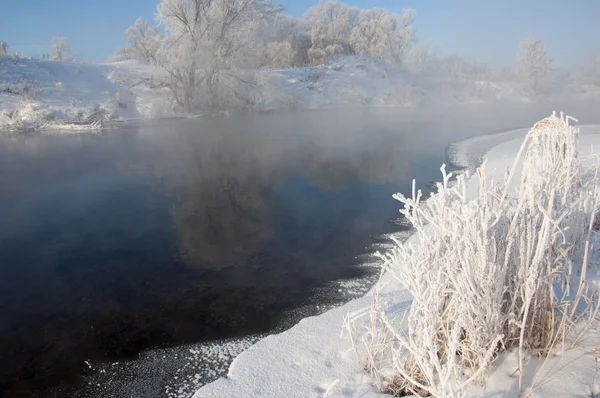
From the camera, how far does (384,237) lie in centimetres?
628

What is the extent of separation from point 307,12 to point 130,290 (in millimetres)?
60145

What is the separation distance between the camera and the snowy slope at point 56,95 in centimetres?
1948

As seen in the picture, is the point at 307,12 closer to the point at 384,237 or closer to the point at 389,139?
the point at 389,139

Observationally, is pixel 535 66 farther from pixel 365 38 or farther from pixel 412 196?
pixel 412 196

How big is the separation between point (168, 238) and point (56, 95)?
65.1ft

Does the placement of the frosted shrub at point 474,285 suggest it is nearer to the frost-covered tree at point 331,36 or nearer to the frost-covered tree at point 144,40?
the frost-covered tree at point 144,40

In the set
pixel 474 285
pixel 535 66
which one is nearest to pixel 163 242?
pixel 474 285

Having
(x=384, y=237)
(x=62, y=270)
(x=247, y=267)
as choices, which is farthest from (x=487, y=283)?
(x=62, y=270)

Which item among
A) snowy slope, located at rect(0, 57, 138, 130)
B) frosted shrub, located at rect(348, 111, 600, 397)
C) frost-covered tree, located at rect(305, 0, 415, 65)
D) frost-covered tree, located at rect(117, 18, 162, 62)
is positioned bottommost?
frosted shrub, located at rect(348, 111, 600, 397)

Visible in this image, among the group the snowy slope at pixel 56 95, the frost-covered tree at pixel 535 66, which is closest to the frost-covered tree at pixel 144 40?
the snowy slope at pixel 56 95

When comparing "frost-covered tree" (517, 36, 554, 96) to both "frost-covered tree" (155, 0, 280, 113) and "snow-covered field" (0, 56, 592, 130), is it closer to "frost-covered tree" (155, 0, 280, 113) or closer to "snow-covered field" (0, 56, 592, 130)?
"snow-covered field" (0, 56, 592, 130)

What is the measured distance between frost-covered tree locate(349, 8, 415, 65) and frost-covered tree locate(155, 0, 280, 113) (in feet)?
64.1

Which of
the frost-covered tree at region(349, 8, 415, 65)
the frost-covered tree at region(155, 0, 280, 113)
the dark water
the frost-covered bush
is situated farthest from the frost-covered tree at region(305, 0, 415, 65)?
the dark water

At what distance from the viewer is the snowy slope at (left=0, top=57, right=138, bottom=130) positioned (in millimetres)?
19484
